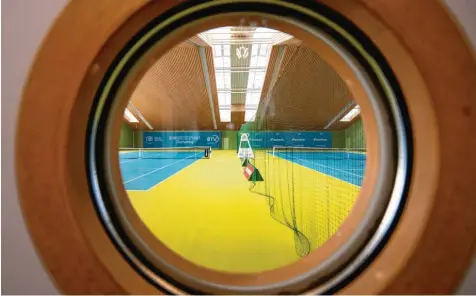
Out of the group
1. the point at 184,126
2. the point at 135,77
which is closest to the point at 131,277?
the point at 135,77

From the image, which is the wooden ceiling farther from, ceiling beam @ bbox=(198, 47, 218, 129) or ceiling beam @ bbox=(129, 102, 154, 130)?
ceiling beam @ bbox=(129, 102, 154, 130)

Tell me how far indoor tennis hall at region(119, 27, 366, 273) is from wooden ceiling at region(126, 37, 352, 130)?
3 cm

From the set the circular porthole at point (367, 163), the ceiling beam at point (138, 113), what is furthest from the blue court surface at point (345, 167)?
the ceiling beam at point (138, 113)

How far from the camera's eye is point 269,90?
776cm

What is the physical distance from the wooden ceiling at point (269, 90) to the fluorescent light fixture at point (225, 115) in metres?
0.40

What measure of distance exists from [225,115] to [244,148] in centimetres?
745

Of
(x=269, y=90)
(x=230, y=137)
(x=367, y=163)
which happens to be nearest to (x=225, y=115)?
(x=230, y=137)

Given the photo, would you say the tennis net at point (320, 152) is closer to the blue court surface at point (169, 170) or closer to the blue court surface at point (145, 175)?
the blue court surface at point (169, 170)

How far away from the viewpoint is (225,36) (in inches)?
258

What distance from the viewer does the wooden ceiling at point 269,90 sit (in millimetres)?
3513

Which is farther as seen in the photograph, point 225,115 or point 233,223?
point 225,115

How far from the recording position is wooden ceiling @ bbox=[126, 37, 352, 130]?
Result: 3.51 meters

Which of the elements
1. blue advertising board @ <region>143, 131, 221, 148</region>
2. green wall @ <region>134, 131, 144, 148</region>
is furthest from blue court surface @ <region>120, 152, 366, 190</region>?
green wall @ <region>134, 131, 144, 148</region>

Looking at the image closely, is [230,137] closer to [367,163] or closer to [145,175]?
[145,175]
